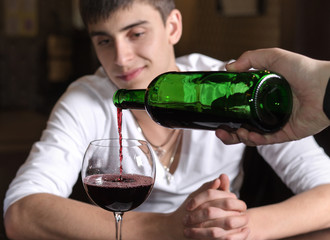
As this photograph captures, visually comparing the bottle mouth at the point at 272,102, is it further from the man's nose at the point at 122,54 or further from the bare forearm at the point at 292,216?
the man's nose at the point at 122,54

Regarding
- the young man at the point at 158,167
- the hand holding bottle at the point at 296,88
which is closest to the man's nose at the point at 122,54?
the young man at the point at 158,167

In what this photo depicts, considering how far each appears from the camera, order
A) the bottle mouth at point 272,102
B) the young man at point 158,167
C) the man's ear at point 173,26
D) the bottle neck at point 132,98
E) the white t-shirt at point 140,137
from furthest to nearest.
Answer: the man's ear at point 173,26 → the white t-shirt at point 140,137 → the young man at point 158,167 → the bottle neck at point 132,98 → the bottle mouth at point 272,102

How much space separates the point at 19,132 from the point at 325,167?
3.25 meters

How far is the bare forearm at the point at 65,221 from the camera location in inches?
48.2

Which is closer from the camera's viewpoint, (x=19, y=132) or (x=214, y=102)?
(x=214, y=102)

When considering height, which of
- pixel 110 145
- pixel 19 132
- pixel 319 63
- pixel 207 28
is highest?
pixel 319 63

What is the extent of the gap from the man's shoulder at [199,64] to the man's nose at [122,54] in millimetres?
356

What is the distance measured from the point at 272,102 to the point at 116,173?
1.10 feet

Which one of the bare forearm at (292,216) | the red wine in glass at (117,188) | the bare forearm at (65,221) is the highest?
the red wine in glass at (117,188)

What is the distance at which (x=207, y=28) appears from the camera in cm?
514

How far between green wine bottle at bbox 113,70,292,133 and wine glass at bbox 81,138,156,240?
0.38ft

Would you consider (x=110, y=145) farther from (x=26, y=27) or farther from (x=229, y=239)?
(x=26, y=27)

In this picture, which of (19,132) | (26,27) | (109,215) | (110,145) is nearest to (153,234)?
(109,215)

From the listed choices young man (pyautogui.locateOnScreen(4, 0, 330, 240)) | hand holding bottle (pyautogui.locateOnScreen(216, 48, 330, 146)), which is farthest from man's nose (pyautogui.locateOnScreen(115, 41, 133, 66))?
hand holding bottle (pyautogui.locateOnScreen(216, 48, 330, 146))
